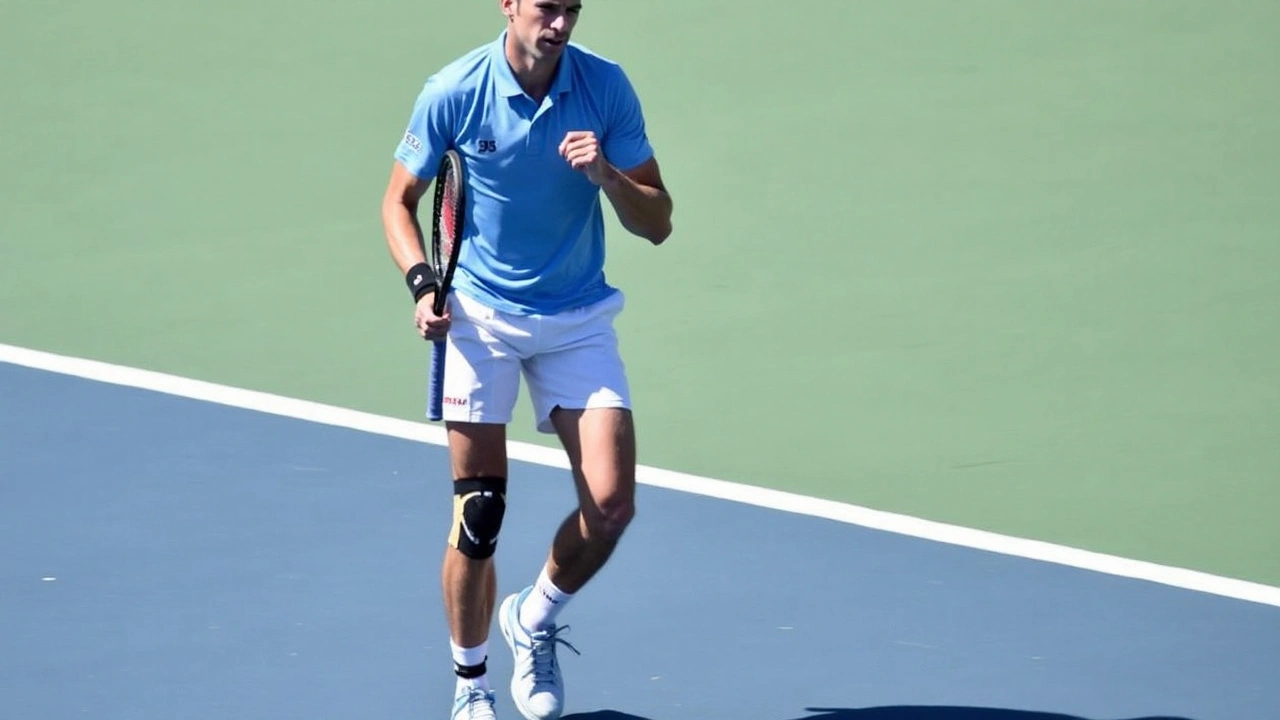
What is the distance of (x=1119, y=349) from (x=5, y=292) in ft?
16.2

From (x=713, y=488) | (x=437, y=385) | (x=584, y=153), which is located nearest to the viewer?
(x=584, y=153)

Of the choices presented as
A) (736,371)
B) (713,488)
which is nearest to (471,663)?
(713,488)

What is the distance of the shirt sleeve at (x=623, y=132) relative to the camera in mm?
6469

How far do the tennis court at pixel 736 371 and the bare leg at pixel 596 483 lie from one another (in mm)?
515

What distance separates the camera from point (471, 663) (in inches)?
258

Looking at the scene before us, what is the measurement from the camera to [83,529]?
26.4 feet

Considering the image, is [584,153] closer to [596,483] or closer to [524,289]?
[524,289]

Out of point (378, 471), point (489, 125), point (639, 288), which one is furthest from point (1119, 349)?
point (489, 125)

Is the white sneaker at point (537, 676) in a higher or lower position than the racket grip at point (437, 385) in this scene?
lower

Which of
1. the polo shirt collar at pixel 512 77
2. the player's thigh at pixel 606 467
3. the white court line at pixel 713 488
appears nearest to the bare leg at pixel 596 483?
the player's thigh at pixel 606 467

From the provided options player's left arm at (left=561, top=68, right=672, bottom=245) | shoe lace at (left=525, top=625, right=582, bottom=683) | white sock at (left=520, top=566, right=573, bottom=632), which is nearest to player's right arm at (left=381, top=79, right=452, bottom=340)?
player's left arm at (left=561, top=68, right=672, bottom=245)

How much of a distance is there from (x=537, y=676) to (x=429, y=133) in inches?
63.2

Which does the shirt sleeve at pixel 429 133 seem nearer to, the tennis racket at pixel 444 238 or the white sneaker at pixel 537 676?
the tennis racket at pixel 444 238

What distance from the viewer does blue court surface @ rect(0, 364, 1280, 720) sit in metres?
6.78
